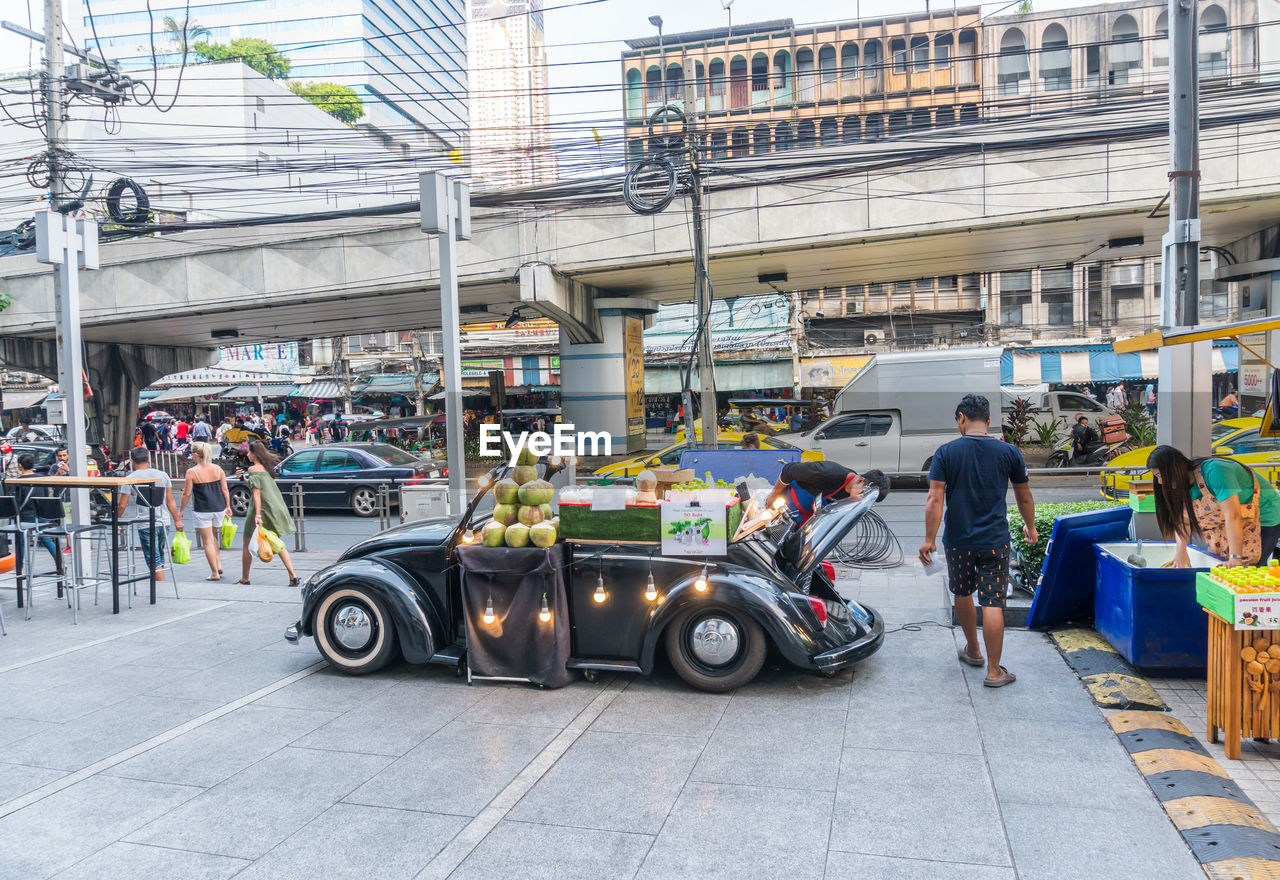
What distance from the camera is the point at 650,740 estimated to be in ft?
15.9

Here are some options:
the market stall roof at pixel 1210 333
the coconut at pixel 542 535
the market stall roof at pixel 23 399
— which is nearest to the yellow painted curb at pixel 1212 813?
the market stall roof at pixel 1210 333

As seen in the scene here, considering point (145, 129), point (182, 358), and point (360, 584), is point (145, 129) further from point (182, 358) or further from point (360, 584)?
point (360, 584)

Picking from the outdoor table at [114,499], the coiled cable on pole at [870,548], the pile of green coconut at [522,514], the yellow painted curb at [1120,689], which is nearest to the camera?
the yellow painted curb at [1120,689]

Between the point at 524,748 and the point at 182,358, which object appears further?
the point at 182,358

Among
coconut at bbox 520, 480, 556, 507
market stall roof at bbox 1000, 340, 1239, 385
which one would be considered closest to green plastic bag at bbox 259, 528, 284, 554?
coconut at bbox 520, 480, 556, 507

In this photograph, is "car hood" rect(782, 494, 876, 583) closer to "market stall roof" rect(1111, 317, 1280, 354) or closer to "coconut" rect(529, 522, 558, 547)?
"coconut" rect(529, 522, 558, 547)

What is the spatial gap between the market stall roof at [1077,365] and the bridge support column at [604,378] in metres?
16.4

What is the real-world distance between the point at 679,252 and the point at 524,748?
1402cm

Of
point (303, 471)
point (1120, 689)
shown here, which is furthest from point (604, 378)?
point (1120, 689)

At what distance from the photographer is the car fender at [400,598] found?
19.3 feet

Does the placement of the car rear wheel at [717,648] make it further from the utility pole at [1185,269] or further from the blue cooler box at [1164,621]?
the utility pole at [1185,269]

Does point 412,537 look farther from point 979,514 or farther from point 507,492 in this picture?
point 979,514

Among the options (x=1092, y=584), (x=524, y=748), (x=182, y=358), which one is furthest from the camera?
(x=182, y=358)

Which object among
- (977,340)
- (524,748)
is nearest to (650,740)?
(524,748)
